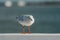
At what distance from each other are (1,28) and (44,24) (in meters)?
1.82

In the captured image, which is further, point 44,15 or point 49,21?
point 44,15

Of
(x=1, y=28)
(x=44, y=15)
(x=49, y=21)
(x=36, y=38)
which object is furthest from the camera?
(x=44, y=15)

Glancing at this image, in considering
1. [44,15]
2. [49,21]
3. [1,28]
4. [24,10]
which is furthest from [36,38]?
[24,10]

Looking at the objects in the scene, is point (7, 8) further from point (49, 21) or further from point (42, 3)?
point (49, 21)

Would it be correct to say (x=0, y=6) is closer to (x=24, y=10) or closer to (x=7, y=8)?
(x=7, y=8)

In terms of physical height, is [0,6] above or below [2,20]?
above

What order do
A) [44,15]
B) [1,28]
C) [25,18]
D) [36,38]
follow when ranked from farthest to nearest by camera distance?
[44,15] < [1,28] < [25,18] < [36,38]

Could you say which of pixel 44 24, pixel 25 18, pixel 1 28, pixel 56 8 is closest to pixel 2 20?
pixel 1 28

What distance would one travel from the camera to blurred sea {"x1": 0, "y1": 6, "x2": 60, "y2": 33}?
7800mm

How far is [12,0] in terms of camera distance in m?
12.5

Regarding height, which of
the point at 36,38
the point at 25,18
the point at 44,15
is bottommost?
the point at 36,38

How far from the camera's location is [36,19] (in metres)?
8.22

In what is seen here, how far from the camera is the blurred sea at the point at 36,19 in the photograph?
7.80m

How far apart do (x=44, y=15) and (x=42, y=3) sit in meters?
2.17
